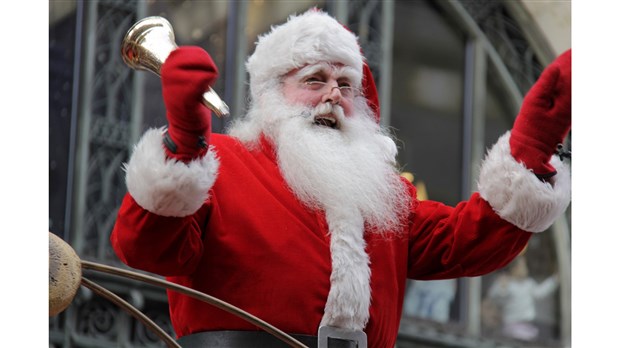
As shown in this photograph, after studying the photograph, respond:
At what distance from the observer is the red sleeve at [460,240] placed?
3.41m

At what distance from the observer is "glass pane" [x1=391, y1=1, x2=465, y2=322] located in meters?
7.43

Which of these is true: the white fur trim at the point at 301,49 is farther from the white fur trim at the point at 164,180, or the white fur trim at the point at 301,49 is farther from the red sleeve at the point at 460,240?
the white fur trim at the point at 164,180

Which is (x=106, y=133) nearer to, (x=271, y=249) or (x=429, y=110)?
(x=429, y=110)

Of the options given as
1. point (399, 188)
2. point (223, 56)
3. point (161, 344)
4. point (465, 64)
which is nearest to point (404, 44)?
point (465, 64)

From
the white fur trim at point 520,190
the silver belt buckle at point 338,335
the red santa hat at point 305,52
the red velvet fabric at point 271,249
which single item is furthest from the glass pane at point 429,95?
the silver belt buckle at point 338,335

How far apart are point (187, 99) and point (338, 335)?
1.98 ft

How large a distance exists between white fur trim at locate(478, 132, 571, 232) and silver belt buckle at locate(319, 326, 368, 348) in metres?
0.41

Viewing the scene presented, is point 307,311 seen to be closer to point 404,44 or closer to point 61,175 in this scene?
point 61,175

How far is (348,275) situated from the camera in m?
3.29

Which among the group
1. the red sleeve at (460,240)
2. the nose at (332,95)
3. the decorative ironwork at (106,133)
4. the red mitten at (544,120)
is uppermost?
the decorative ironwork at (106,133)

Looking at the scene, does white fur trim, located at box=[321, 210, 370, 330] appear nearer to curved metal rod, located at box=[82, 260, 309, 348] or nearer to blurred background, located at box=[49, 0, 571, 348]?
curved metal rod, located at box=[82, 260, 309, 348]

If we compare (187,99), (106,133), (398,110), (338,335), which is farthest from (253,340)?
(398,110)

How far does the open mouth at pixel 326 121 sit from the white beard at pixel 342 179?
14mm

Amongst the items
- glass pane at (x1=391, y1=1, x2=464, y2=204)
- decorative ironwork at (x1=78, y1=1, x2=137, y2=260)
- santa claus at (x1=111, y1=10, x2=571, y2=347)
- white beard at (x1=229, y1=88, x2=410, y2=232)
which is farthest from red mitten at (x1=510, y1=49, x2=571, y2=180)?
glass pane at (x1=391, y1=1, x2=464, y2=204)
